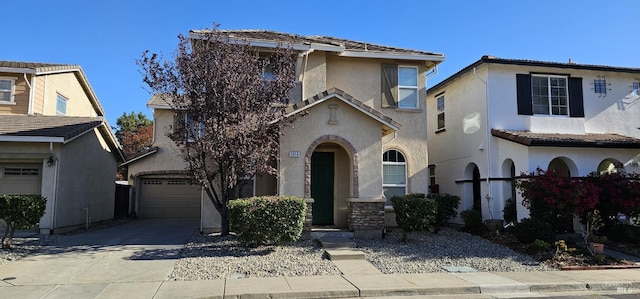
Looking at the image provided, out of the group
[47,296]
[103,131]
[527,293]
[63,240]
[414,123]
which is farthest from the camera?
[103,131]

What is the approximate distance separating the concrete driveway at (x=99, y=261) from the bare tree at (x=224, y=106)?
2192 millimetres

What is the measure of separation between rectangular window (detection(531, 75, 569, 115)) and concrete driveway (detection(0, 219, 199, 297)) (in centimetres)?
1326

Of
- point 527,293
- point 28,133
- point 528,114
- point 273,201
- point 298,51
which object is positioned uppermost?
point 298,51

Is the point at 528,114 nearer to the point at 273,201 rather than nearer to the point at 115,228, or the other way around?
the point at 273,201

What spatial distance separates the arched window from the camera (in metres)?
14.8

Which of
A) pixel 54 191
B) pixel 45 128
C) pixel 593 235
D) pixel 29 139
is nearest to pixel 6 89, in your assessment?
pixel 45 128

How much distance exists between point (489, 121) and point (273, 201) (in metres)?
9.15

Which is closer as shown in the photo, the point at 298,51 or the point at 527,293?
the point at 527,293

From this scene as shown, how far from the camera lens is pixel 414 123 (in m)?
15.4

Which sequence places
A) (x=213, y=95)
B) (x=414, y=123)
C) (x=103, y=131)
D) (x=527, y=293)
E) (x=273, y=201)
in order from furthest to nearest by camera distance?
(x=103, y=131)
(x=414, y=123)
(x=213, y=95)
(x=273, y=201)
(x=527, y=293)

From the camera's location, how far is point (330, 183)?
1407cm

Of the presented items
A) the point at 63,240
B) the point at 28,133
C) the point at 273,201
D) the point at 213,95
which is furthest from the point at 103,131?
the point at 273,201

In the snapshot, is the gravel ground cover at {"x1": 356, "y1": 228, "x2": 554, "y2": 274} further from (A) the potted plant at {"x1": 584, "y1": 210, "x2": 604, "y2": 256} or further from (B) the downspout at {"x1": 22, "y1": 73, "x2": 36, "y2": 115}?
(B) the downspout at {"x1": 22, "y1": 73, "x2": 36, "y2": 115}

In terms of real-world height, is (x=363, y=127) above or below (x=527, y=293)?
above
